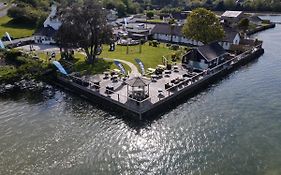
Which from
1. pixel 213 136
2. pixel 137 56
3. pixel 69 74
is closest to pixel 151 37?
pixel 137 56

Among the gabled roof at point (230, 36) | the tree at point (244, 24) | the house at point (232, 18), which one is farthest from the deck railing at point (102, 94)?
the house at point (232, 18)

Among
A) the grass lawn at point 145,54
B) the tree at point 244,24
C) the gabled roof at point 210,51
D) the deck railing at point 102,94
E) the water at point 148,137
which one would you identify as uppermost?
the tree at point 244,24

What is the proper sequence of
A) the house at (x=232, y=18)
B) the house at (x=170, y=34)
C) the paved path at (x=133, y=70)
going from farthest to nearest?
the house at (x=232, y=18)
the house at (x=170, y=34)
the paved path at (x=133, y=70)

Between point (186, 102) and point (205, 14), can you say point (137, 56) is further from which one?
point (186, 102)

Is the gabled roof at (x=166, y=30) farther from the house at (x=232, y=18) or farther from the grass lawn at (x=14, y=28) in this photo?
the grass lawn at (x=14, y=28)

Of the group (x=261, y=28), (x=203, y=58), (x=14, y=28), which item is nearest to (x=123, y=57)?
(x=203, y=58)

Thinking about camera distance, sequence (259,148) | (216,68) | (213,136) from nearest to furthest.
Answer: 1. (259,148)
2. (213,136)
3. (216,68)

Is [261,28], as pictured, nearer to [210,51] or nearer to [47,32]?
[210,51]
